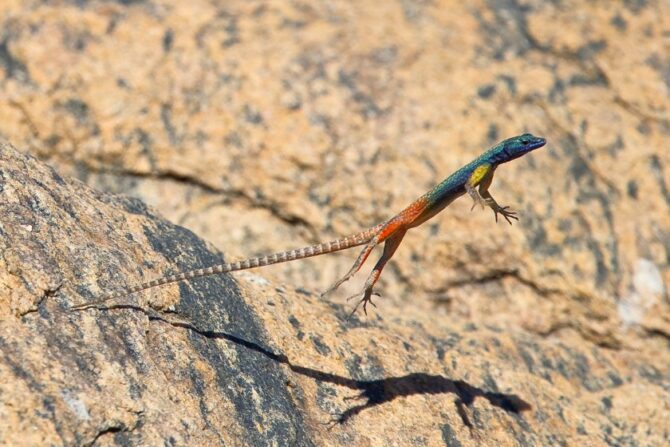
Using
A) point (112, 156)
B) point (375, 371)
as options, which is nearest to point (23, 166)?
point (375, 371)

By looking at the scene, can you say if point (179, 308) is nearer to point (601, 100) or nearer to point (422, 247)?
point (422, 247)

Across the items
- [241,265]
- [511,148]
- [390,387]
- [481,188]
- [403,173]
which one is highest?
[403,173]

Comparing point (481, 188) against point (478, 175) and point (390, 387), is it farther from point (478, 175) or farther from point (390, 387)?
point (390, 387)

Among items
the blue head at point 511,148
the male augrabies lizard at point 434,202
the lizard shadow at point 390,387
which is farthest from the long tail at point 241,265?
the blue head at point 511,148

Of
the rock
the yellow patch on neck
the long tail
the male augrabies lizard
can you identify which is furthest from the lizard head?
the rock

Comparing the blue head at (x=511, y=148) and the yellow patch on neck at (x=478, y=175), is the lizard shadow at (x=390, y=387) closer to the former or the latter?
the yellow patch on neck at (x=478, y=175)

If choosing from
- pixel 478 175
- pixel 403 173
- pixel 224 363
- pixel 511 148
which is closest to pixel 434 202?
pixel 478 175
